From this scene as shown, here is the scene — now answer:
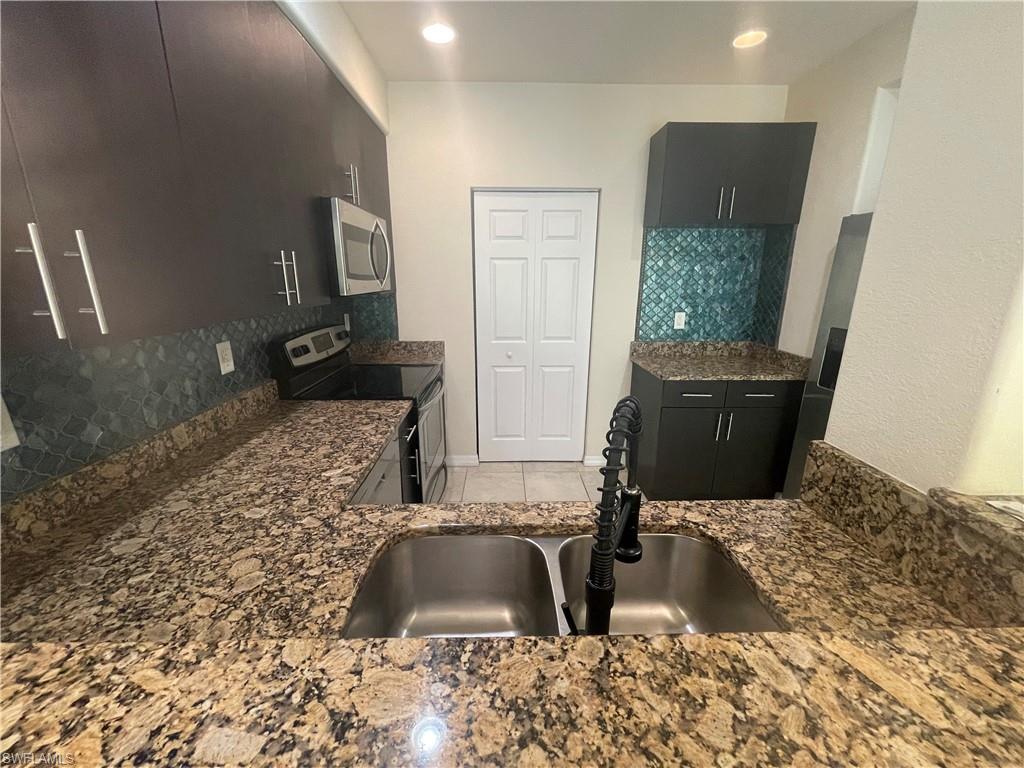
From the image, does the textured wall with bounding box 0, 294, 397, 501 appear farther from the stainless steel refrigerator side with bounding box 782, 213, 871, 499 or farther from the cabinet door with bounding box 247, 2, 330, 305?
the stainless steel refrigerator side with bounding box 782, 213, 871, 499

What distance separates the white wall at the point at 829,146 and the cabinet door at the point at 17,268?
3.15 m

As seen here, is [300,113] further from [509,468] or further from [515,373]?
[509,468]

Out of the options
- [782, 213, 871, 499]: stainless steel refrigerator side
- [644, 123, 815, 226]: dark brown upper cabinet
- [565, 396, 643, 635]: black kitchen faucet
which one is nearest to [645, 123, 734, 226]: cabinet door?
[644, 123, 815, 226]: dark brown upper cabinet

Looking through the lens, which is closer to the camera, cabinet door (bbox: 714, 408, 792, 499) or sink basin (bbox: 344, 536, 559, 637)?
sink basin (bbox: 344, 536, 559, 637)

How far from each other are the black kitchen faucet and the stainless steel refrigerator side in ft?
5.79

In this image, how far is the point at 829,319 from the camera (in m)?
2.16

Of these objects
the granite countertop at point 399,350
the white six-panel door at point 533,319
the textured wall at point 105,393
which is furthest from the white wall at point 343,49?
the granite countertop at point 399,350

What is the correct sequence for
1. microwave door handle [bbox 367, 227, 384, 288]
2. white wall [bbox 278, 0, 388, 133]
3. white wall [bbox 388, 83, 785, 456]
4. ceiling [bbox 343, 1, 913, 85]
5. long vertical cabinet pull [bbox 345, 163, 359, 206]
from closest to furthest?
1. white wall [bbox 278, 0, 388, 133]
2. ceiling [bbox 343, 1, 913, 85]
3. long vertical cabinet pull [bbox 345, 163, 359, 206]
4. microwave door handle [bbox 367, 227, 384, 288]
5. white wall [bbox 388, 83, 785, 456]

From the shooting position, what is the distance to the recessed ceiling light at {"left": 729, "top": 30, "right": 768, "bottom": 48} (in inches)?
80.8

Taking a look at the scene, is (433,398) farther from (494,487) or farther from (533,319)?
(533,319)

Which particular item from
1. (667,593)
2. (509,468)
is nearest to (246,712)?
(667,593)

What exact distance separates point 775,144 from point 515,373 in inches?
88.9

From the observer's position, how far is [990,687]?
0.45m

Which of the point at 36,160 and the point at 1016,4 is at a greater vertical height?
the point at 1016,4
